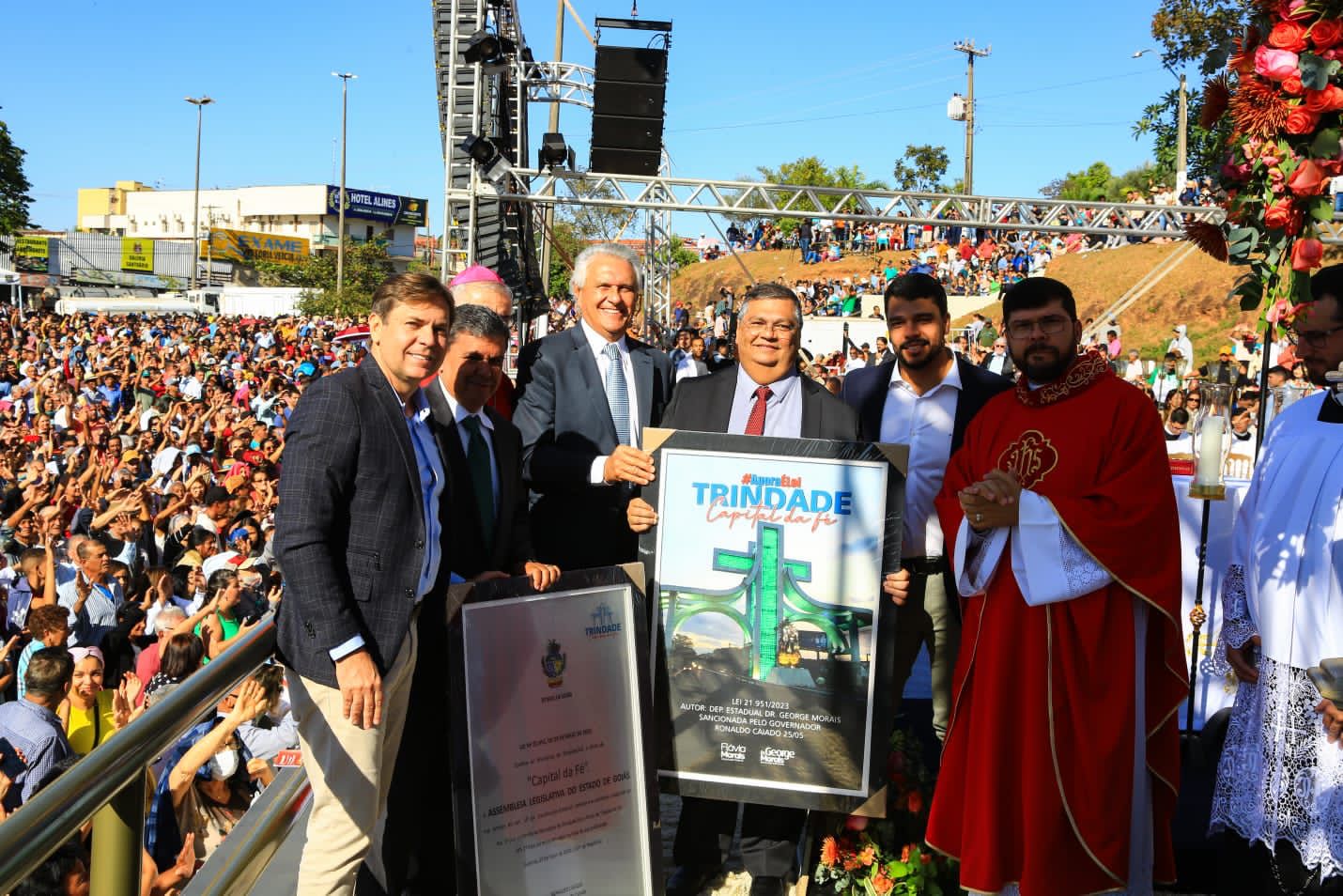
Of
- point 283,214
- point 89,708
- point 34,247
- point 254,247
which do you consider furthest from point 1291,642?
point 283,214

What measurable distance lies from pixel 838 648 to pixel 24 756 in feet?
11.0

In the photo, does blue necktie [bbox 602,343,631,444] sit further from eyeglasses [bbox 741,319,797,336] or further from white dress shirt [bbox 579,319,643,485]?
eyeglasses [bbox 741,319,797,336]

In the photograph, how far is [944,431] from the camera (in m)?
4.28

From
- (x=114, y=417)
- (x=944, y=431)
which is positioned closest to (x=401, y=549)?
(x=944, y=431)

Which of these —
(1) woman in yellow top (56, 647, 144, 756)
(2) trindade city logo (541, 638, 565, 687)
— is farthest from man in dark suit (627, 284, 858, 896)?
(1) woman in yellow top (56, 647, 144, 756)

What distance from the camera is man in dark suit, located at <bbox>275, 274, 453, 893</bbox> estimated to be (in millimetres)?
2811

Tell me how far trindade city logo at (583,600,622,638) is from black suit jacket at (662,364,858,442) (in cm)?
69

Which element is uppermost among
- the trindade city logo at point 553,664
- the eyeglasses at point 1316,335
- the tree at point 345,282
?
the tree at point 345,282

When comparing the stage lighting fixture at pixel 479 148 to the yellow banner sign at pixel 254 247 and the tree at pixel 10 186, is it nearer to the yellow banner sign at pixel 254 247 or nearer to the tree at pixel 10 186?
the tree at pixel 10 186

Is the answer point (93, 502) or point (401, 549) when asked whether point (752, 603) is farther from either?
point (93, 502)

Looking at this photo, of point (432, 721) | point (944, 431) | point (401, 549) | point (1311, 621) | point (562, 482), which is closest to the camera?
point (401, 549)

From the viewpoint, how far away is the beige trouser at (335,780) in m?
2.93

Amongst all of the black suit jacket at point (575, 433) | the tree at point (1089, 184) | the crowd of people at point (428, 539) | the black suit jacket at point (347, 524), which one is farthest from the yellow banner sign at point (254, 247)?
the black suit jacket at point (347, 524)

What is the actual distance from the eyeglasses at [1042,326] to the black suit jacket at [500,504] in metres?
1.72
